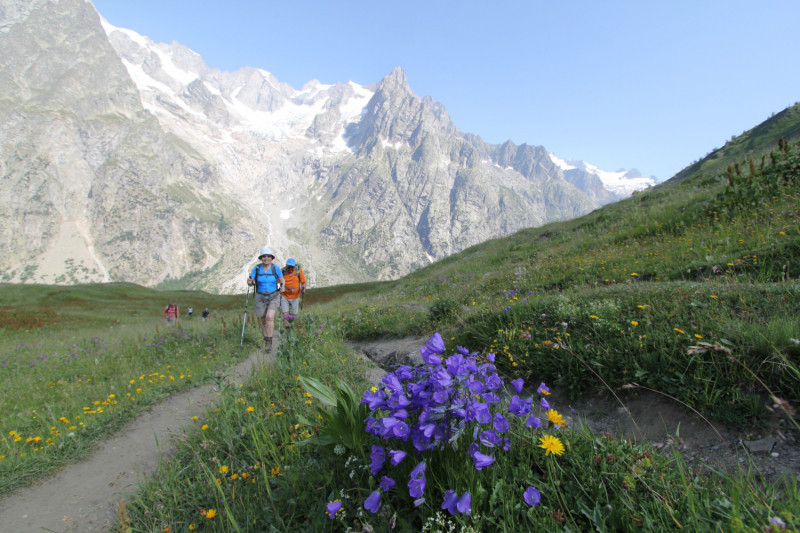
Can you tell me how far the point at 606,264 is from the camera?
8.76 metres

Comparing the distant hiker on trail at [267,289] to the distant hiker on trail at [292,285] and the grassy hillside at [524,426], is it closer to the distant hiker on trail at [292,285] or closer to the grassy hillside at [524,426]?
the distant hiker on trail at [292,285]

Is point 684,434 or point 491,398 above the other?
point 491,398

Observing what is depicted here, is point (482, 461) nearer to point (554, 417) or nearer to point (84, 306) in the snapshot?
point (554, 417)

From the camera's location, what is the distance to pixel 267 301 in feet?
35.9

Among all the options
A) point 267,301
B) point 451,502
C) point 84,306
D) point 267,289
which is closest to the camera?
point 451,502

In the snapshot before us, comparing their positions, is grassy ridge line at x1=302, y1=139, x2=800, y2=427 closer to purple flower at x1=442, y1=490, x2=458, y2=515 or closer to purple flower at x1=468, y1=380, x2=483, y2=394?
purple flower at x1=468, y1=380, x2=483, y2=394

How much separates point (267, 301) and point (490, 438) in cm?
1026

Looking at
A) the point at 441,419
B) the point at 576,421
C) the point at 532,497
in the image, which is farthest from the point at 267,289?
the point at 532,497

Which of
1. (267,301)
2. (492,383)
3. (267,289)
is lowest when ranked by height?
(492,383)

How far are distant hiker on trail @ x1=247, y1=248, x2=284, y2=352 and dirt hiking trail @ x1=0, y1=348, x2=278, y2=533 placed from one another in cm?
499

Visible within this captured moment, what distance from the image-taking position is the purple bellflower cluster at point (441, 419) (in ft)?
5.76

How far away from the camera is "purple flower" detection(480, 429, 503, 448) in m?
1.83

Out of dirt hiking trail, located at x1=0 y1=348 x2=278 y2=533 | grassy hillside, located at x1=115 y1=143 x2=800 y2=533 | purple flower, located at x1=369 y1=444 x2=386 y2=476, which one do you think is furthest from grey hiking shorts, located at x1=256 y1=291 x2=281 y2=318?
purple flower, located at x1=369 y1=444 x2=386 y2=476

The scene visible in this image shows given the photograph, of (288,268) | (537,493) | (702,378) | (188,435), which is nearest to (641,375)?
(702,378)
